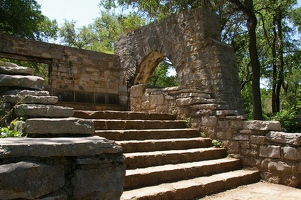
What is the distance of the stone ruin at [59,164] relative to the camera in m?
1.64

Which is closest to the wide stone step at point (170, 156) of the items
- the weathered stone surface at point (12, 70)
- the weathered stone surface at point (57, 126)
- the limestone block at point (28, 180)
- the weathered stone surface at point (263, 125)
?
the weathered stone surface at point (263, 125)

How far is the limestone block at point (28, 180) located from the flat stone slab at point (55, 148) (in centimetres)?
8

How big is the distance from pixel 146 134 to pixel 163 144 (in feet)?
1.33

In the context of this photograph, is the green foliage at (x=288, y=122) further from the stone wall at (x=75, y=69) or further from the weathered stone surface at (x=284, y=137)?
the stone wall at (x=75, y=69)

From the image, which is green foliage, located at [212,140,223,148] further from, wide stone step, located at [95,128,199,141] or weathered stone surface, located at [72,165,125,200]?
weathered stone surface, located at [72,165,125,200]

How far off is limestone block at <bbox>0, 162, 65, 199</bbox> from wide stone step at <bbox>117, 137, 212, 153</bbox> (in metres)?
2.38

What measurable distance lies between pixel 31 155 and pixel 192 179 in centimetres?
273

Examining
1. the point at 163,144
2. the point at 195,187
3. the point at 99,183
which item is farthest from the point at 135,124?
the point at 99,183

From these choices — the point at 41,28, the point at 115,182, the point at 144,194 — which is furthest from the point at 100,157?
the point at 41,28

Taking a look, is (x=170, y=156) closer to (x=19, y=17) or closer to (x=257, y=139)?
(x=257, y=139)

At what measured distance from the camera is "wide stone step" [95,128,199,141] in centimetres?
444

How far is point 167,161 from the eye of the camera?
4250 mm

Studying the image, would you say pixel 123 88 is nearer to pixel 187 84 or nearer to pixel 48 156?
pixel 187 84

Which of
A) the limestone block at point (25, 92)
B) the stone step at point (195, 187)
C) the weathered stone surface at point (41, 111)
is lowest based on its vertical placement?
the stone step at point (195, 187)
